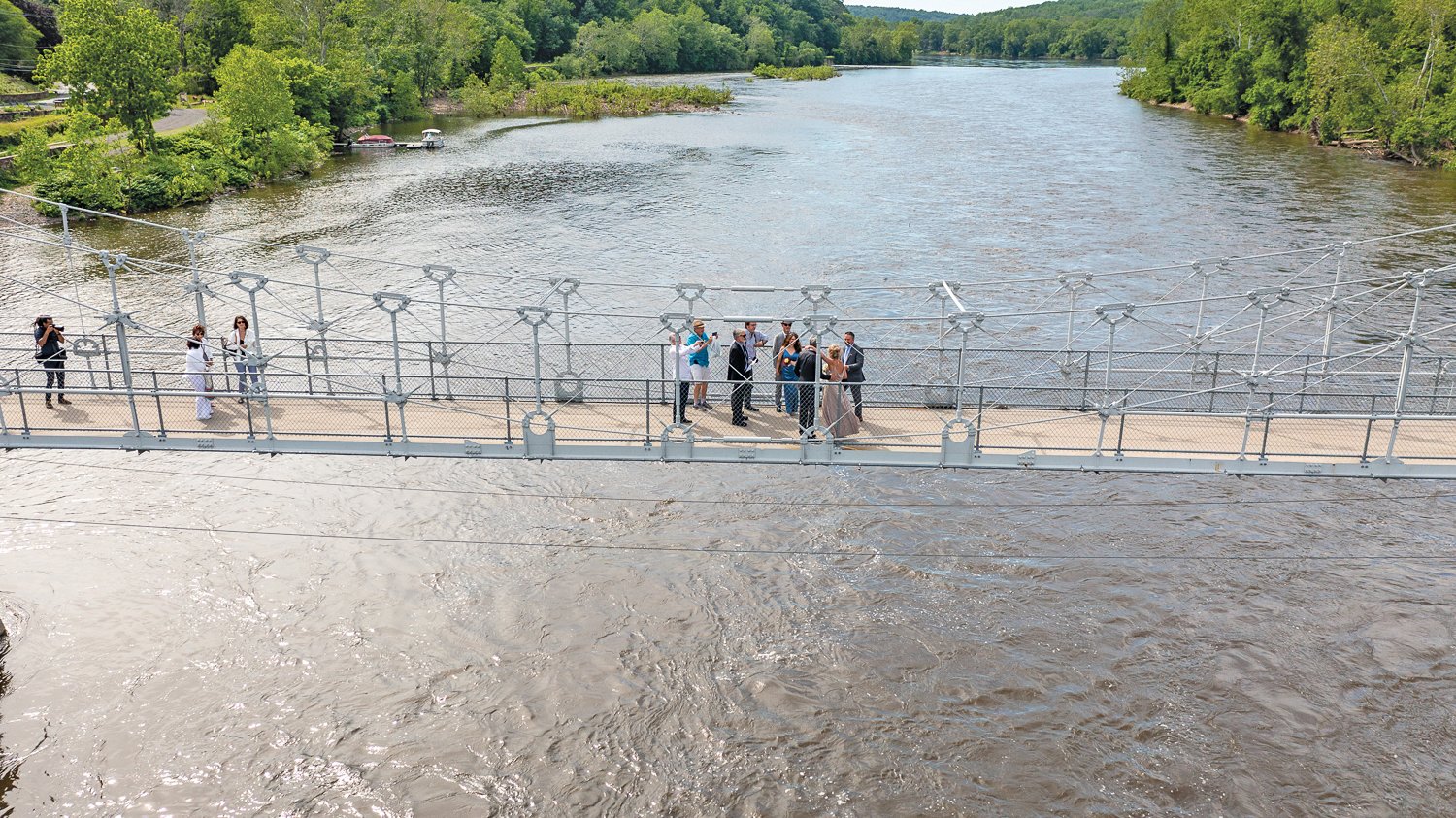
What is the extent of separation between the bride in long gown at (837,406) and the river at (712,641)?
349cm

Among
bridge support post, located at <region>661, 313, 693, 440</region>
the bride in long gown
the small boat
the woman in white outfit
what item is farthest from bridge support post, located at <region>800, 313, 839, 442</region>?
the small boat

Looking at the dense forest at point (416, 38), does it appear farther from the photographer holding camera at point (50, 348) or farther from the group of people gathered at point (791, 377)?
the group of people gathered at point (791, 377)

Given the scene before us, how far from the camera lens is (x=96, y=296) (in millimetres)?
37156

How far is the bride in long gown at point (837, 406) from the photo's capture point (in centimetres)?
1902

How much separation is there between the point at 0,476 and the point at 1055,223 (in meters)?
39.7

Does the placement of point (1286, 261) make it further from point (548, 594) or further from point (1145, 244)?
point (548, 594)

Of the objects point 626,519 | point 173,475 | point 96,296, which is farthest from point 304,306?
point 626,519

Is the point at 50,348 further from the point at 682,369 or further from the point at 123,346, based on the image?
the point at 682,369

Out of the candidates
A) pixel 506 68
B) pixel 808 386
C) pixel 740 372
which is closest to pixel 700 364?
pixel 740 372

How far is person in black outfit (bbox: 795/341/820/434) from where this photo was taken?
19.2m

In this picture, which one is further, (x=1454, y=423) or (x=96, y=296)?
(x=96, y=296)

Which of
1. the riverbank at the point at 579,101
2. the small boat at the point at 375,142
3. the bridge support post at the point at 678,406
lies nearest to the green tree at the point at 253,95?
the small boat at the point at 375,142

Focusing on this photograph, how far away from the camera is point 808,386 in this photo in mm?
19797

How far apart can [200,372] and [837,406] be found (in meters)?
10.7
